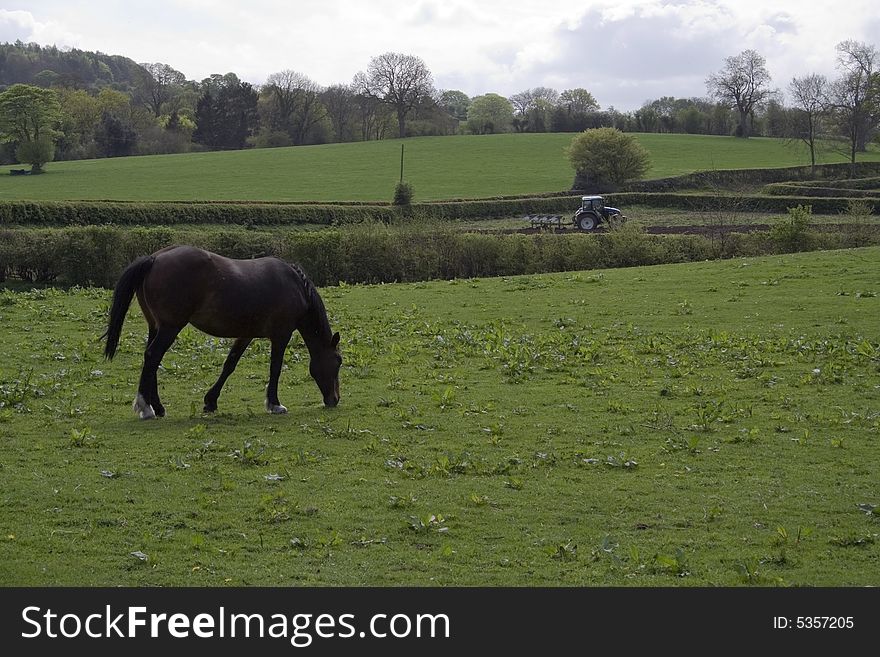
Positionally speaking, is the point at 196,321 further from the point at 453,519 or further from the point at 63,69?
the point at 63,69

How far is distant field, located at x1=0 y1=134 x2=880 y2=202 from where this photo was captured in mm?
78188

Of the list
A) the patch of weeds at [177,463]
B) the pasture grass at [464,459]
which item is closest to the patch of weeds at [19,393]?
the pasture grass at [464,459]

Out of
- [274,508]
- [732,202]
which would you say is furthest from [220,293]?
[732,202]

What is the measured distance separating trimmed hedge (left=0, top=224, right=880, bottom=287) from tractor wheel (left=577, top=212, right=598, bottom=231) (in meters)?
20.3

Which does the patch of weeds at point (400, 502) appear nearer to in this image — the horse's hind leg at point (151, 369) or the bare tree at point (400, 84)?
the horse's hind leg at point (151, 369)

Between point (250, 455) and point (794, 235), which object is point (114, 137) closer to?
point (794, 235)

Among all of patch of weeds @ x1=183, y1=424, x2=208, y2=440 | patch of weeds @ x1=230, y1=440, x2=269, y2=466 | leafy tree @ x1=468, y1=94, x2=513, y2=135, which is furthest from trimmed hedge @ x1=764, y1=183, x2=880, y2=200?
patch of weeds @ x1=230, y1=440, x2=269, y2=466

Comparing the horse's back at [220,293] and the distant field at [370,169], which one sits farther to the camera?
the distant field at [370,169]

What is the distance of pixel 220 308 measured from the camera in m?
12.6

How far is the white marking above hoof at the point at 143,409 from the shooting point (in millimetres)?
12453

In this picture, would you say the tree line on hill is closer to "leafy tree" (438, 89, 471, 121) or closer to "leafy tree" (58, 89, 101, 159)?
"leafy tree" (58, 89, 101, 159)

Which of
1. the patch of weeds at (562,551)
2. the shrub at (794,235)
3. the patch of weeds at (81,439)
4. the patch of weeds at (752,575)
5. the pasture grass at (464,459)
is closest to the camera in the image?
the patch of weeds at (752,575)

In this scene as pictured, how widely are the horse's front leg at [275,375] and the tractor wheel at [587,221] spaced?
4399cm
